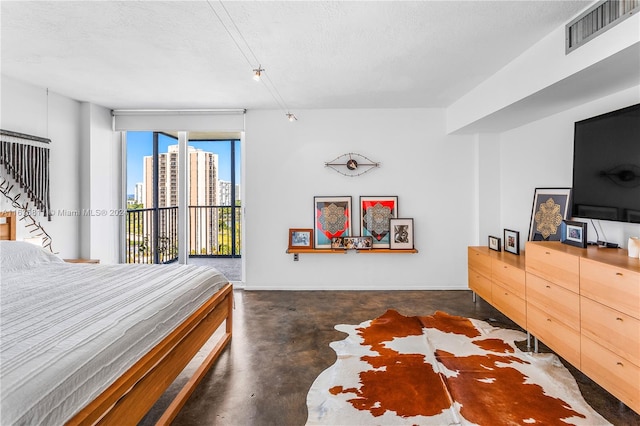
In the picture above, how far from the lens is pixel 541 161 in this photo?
143 inches

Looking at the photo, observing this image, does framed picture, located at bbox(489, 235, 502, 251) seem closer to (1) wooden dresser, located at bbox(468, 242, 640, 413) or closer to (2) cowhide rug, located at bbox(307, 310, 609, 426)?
(1) wooden dresser, located at bbox(468, 242, 640, 413)

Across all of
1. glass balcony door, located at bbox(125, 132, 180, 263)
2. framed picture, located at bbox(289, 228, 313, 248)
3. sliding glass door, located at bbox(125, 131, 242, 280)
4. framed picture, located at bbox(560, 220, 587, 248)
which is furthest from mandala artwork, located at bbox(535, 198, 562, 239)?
glass balcony door, located at bbox(125, 132, 180, 263)

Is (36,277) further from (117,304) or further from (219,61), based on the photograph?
(219,61)

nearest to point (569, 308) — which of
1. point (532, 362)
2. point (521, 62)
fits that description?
point (532, 362)

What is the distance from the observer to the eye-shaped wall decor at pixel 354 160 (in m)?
4.62

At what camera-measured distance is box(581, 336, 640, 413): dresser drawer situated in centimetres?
183

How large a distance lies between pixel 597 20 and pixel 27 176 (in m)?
5.21

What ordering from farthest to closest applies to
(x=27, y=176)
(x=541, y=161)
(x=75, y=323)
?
(x=541, y=161) → (x=27, y=176) → (x=75, y=323)

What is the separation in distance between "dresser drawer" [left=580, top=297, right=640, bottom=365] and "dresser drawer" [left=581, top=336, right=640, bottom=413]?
43mm

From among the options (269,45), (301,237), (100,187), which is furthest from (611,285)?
(100,187)

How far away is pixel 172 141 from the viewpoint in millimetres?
5086

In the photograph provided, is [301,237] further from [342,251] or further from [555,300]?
[555,300]

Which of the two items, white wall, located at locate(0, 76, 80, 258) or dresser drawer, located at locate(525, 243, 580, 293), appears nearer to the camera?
dresser drawer, located at locate(525, 243, 580, 293)

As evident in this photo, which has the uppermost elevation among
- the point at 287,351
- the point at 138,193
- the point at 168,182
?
the point at 168,182
